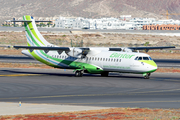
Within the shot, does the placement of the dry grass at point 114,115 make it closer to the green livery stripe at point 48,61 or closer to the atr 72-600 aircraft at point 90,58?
the atr 72-600 aircraft at point 90,58

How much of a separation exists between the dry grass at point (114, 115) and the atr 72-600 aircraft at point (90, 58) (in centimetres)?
1716

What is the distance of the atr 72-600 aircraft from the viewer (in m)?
36.1

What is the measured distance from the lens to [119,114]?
697 inches

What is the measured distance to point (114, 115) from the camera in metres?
17.4

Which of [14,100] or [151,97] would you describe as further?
[151,97]

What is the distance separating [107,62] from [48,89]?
11148 mm

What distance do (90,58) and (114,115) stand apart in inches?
879

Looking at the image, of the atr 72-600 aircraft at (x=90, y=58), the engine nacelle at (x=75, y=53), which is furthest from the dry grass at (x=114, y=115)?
the engine nacelle at (x=75, y=53)

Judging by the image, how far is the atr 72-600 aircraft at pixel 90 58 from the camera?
1421 inches

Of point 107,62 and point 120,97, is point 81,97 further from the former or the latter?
point 107,62

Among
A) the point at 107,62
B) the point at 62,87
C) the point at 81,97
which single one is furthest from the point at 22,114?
the point at 107,62

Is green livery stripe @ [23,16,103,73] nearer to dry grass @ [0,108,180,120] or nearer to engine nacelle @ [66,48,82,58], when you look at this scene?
engine nacelle @ [66,48,82,58]

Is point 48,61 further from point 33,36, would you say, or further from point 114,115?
point 114,115

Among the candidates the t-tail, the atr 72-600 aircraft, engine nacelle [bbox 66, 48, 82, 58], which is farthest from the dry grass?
the t-tail
